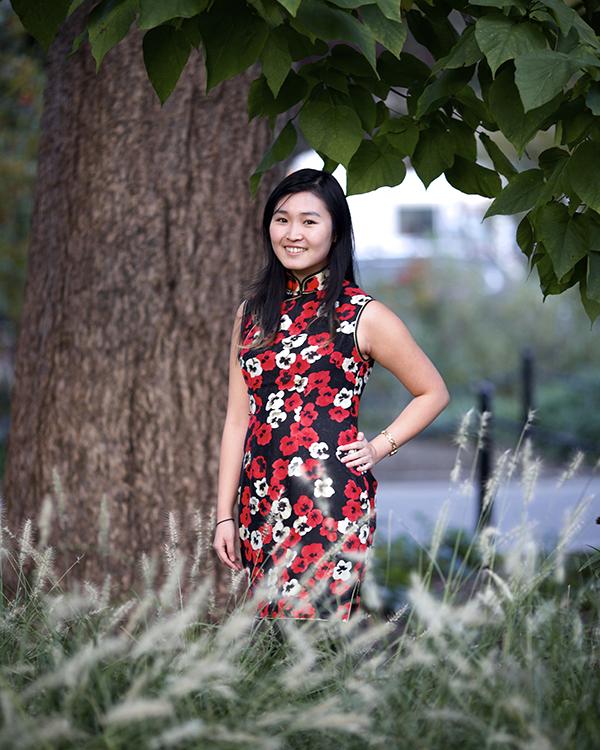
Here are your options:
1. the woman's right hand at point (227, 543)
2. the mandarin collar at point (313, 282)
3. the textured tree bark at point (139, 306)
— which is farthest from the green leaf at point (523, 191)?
the textured tree bark at point (139, 306)

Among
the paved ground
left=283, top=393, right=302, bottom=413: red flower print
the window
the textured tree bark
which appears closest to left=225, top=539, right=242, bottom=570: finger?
left=283, top=393, right=302, bottom=413: red flower print

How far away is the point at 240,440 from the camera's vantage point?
3.42 meters

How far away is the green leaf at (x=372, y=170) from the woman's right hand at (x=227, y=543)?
109 cm

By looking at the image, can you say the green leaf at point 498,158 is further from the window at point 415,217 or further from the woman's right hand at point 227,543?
the window at point 415,217

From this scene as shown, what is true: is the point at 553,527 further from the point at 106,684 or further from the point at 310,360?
the point at 106,684

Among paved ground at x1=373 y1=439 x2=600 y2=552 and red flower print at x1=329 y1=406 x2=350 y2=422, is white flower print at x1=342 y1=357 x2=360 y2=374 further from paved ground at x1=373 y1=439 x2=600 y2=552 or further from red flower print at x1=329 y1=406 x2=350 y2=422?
paved ground at x1=373 y1=439 x2=600 y2=552

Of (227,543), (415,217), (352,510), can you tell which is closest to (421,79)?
(352,510)

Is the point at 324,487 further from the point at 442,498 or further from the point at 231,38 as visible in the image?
the point at 442,498

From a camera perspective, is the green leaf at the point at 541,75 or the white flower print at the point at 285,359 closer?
the green leaf at the point at 541,75

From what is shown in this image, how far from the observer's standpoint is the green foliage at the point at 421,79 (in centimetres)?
240

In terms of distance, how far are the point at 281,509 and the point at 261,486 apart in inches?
4.1

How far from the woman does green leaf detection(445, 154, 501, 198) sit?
34 cm

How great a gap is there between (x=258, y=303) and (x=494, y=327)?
1571 cm

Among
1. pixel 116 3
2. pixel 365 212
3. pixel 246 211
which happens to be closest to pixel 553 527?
pixel 246 211
